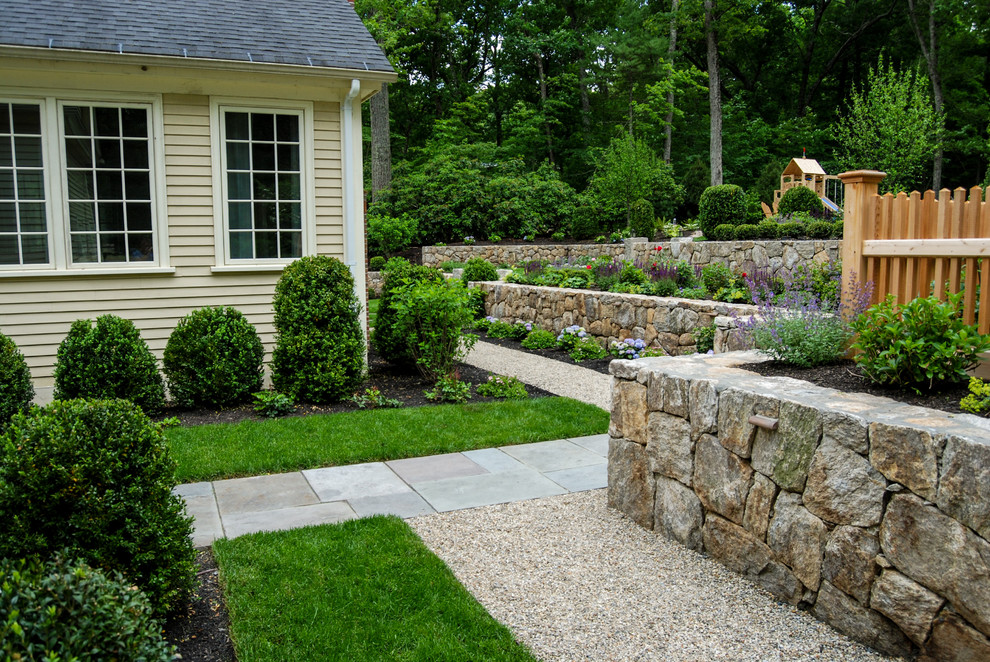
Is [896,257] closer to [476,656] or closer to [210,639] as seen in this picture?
[476,656]

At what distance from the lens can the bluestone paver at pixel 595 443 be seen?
17.3 ft

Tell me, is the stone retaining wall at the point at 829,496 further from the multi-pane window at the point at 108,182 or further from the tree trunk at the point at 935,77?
the tree trunk at the point at 935,77

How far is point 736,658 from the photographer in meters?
2.63

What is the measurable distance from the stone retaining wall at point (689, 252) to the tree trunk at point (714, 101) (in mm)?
7472

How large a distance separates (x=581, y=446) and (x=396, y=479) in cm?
148

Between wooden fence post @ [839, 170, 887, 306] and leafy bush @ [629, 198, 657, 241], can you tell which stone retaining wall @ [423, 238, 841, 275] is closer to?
leafy bush @ [629, 198, 657, 241]

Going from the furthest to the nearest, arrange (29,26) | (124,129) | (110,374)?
(124,129) < (29,26) < (110,374)

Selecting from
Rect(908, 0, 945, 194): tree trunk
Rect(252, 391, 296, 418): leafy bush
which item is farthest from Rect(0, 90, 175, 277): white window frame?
Rect(908, 0, 945, 194): tree trunk

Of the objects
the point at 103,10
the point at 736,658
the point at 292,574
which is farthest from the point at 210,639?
the point at 103,10

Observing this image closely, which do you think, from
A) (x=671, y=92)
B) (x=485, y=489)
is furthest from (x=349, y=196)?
(x=671, y=92)

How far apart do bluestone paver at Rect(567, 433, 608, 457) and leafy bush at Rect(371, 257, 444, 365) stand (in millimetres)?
2624

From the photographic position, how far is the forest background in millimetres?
19422

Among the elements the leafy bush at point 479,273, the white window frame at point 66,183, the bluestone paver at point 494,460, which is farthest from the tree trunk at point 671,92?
Answer: the bluestone paver at point 494,460

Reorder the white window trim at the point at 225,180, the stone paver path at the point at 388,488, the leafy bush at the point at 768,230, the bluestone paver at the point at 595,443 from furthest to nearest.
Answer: the leafy bush at the point at 768,230
the white window trim at the point at 225,180
the bluestone paver at the point at 595,443
the stone paver path at the point at 388,488
